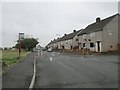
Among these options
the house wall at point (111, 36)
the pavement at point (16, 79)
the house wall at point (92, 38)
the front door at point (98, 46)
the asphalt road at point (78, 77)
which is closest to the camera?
the asphalt road at point (78, 77)

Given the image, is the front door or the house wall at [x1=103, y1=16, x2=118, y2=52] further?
the front door

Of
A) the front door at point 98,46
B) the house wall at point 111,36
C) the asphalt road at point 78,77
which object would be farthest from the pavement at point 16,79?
the front door at point 98,46

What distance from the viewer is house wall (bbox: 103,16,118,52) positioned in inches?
1939

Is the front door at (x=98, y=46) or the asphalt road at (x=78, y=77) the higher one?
the front door at (x=98, y=46)

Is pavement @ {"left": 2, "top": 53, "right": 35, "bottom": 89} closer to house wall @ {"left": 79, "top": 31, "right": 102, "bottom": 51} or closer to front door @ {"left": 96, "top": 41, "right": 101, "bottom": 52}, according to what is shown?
front door @ {"left": 96, "top": 41, "right": 101, "bottom": 52}

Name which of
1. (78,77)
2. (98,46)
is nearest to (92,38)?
(98,46)

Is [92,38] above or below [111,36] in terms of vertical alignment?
below

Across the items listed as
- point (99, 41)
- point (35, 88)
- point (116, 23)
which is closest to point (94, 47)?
point (99, 41)

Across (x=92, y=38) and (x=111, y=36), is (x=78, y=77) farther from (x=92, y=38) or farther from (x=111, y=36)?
(x=92, y=38)

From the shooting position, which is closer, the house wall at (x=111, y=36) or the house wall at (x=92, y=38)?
the house wall at (x=111, y=36)

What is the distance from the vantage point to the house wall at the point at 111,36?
1939 inches

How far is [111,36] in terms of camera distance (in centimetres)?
4997

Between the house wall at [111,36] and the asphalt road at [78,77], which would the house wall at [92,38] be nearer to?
the house wall at [111,36]

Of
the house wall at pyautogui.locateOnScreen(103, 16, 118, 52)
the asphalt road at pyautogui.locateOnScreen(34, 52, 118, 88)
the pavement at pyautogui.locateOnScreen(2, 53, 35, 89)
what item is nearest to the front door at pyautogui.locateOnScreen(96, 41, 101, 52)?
the house wall at pyautogui.locateOnScreen(103, 16, 118, 52)
